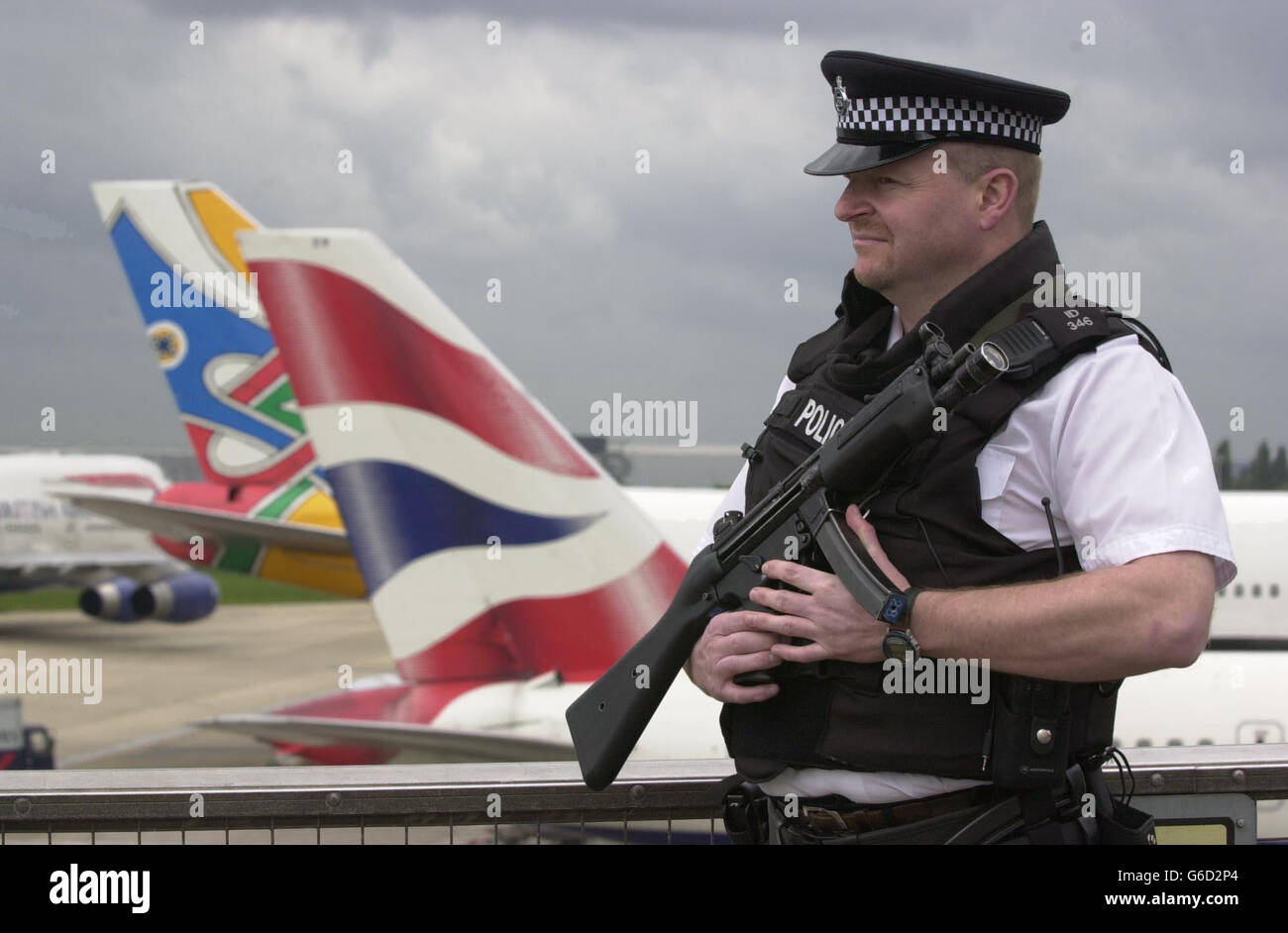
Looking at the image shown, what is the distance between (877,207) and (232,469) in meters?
17.6

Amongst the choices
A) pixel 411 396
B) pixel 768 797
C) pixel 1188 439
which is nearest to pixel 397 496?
pixel 411 396

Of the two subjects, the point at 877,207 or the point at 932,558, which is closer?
the point at 932,558

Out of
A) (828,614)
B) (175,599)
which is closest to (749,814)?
(828,614)

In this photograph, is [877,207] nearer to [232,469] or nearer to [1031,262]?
[1031,262]

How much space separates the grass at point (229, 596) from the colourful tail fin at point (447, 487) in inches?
1126

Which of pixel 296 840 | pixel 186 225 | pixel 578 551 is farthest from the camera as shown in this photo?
pixel 186 225

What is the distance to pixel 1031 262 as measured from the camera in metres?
2.05

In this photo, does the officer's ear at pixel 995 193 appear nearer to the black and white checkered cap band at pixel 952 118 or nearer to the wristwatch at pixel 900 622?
the black and white checkered cap band at pixel 952 118

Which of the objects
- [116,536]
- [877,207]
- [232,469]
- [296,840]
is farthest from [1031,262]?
[116,536]

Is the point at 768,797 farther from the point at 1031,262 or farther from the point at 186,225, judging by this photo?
the point at 186,225

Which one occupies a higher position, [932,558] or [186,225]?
[186,225]

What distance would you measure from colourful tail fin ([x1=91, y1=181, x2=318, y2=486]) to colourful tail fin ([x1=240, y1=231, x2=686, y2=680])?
10.6 metres
